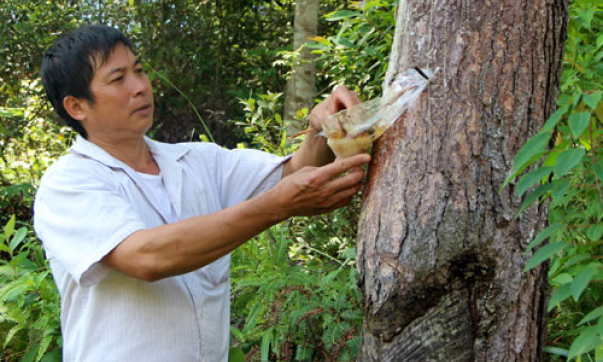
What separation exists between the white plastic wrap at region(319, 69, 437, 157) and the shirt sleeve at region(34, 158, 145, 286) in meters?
0.64

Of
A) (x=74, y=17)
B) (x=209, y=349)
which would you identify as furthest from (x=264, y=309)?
(x=74, y=17)

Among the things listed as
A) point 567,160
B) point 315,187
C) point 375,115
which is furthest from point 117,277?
point 567,160

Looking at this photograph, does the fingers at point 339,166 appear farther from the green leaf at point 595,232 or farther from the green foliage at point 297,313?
the green foliage at point 297,313

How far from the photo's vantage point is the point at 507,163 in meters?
1.71

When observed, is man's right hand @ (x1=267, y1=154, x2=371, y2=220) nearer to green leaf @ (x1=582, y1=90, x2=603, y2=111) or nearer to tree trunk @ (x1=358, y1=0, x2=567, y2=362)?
tree trunk @ (x1=358, y1=0, x2=567, y2=362)

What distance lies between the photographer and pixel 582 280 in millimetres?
1386

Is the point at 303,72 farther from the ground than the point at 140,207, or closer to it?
closer to it

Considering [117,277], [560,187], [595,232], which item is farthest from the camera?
[117,277]

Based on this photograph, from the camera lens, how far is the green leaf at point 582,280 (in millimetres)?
1353

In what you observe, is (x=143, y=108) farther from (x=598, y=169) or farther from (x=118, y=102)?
(x=598, y=169)

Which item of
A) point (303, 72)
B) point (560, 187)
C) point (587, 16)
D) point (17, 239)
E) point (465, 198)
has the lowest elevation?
point (17, 239)

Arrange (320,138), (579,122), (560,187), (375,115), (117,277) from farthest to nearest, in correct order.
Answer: (320,138) → (117,277) → (375,115) → (560,187) → (579,122)

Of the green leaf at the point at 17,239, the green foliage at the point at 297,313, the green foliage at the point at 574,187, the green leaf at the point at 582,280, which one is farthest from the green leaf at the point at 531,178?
the green leaf at the point at 17,239

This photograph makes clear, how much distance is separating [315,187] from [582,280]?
2.31ft
